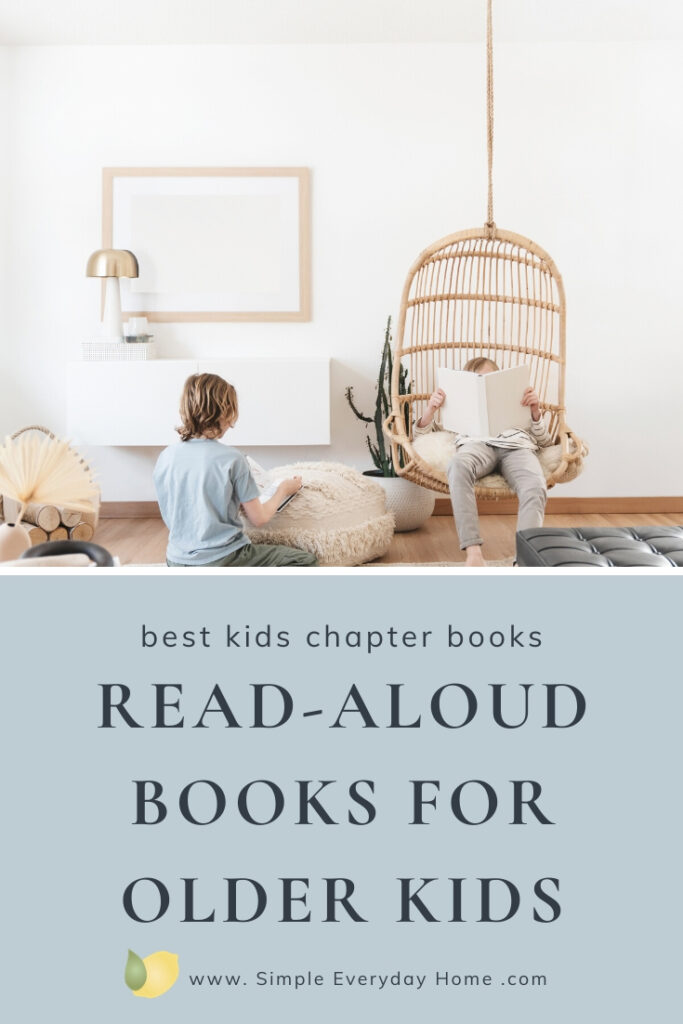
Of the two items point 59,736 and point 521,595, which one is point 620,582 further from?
point 59,736

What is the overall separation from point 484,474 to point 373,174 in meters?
1.98

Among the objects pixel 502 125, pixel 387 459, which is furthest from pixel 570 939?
pixel 502 125

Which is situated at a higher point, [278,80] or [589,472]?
[278,80]

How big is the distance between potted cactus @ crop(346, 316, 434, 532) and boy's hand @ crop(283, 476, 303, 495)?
957 mm

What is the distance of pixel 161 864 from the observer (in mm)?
857

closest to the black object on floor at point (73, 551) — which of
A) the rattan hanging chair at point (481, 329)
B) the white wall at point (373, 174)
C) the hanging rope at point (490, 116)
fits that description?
the rattan hanging chair at point (481, 329)

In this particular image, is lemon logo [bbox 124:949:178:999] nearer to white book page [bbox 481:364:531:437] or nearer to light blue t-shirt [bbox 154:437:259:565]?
light blue t-shirt [bbox 154:437:259:565]

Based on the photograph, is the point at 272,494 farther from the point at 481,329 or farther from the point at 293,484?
the point at 481,329

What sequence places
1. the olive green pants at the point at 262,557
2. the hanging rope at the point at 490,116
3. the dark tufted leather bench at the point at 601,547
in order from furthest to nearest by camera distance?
the hanging rope at the point at 490,116, the olive green pants at the point at 262,557, the dark tufted leather bench at the point at 601,547

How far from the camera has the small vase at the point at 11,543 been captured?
1285mm

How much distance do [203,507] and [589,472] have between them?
2.78 metres

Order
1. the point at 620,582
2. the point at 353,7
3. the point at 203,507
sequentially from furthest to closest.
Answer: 1. the point at 353,7
2. the point at 203,507
3. the point at 620,582

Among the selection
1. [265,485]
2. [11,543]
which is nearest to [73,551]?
[11,543]

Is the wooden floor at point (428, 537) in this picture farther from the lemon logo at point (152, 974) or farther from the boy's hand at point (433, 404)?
Result: the lemon logo at point (152, 974)
